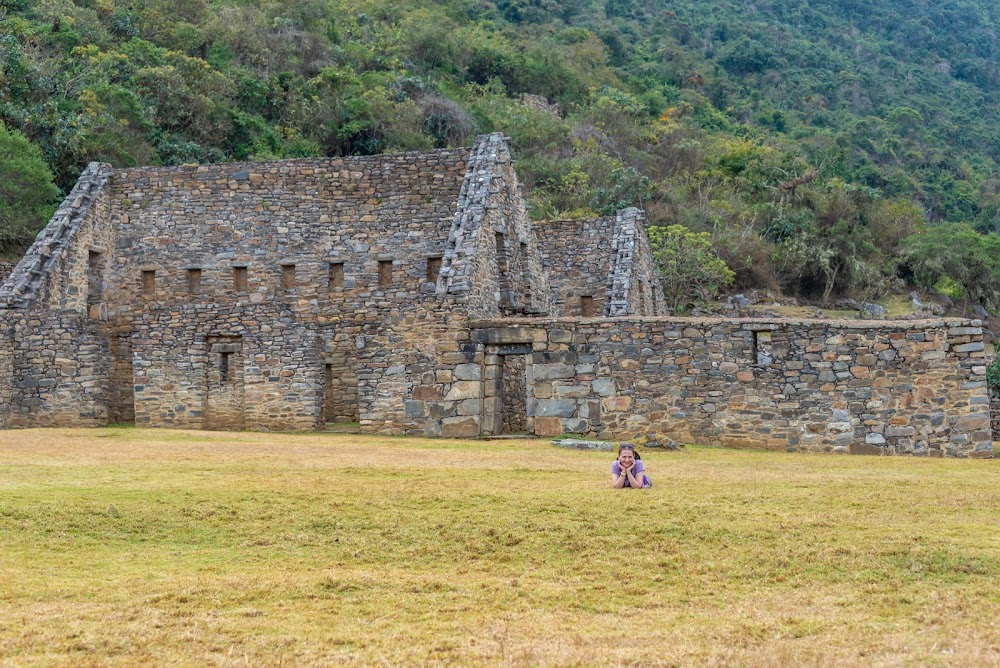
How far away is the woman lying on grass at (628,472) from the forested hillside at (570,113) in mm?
19839

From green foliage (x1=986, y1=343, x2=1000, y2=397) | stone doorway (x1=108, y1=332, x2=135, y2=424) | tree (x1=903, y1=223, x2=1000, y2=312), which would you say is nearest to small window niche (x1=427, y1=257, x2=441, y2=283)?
stone doorway (x1=108, y1=332, x2=135, y2=424)

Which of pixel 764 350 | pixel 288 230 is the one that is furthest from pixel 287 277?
pixel 764 350

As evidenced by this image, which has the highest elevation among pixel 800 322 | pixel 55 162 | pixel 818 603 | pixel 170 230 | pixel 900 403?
pixel 55 162

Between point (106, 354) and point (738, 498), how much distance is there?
1602 cm

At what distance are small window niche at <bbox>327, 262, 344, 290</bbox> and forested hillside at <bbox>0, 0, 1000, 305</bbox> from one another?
8.80m

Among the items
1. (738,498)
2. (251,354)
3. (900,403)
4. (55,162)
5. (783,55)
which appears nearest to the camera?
(738,498)

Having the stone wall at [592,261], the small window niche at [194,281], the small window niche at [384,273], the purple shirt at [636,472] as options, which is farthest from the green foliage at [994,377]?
the purple shirt at [636,472]

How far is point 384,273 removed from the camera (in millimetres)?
24672

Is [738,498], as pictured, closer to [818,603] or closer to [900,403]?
[818,603]

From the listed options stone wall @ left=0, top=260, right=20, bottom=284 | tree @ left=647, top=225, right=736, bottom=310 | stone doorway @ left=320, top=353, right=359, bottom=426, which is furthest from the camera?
tree @ left=647, top=225, right=736, bottom=310

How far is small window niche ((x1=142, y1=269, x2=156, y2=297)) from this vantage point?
84.4 ft

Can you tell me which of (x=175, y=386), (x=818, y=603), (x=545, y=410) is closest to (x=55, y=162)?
(x=175, y=386)

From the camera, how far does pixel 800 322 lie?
1977 cm

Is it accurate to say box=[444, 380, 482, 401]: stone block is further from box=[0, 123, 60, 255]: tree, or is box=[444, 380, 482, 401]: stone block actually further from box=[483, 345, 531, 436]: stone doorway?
box=[0, 123, 60, 255]: tree
